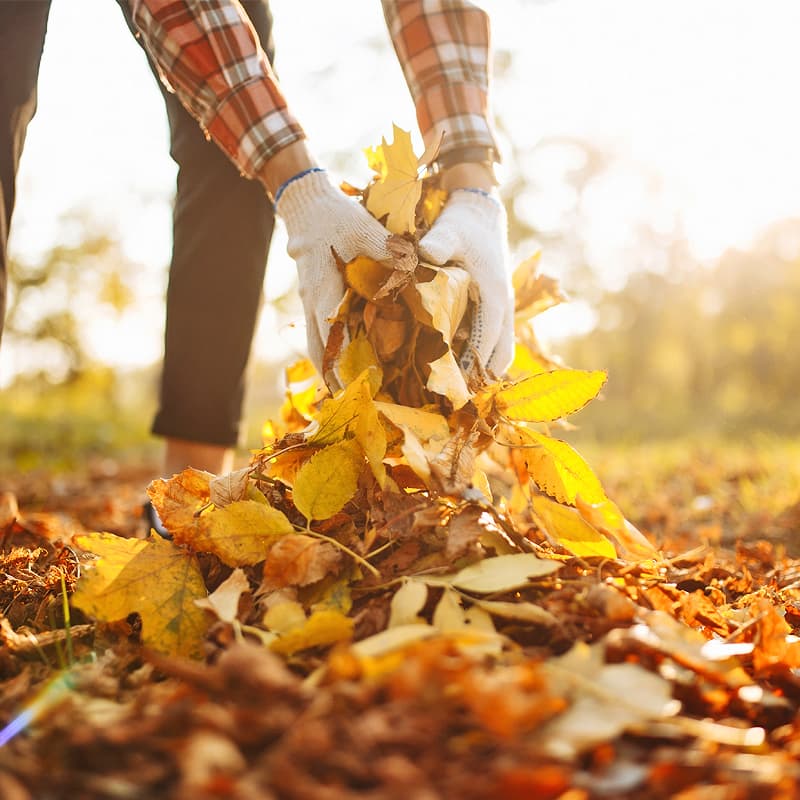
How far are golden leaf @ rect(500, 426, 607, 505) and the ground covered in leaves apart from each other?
17cm

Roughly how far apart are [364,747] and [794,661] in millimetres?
624

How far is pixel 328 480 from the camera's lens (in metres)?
1.13

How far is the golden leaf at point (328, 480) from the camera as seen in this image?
111 cm

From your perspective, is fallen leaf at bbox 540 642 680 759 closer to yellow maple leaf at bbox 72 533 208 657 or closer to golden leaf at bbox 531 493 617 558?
golden leaf at bbox 531 493 617 558

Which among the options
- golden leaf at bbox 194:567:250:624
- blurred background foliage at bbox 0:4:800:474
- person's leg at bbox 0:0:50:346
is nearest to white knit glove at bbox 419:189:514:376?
golden leaf at bbox 194:567:250:624

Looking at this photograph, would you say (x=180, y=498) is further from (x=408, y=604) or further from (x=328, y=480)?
(x=408, y=604)

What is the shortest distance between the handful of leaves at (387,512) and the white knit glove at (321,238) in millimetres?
55

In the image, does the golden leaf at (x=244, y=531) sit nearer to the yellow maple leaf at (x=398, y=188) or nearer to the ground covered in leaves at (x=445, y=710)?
the ground covered in leaves at (x=445, y=710)

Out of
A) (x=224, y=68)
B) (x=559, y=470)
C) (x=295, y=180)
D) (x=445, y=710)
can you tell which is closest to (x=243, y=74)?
(x=224, y=68)

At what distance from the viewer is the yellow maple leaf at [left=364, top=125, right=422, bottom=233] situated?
1.42m

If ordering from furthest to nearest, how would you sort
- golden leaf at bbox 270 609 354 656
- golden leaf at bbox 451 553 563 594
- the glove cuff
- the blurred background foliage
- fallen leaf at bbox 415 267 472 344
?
the blurred background foliage
the glove cuff
fallen leaf at bbox 415 267 472 344
golden leaf at bbox 451 553 563 594
golden leaf at bbox 270 609 354 656

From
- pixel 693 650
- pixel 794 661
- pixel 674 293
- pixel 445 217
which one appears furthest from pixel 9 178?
pixel 674 293

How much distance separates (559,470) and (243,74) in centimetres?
101

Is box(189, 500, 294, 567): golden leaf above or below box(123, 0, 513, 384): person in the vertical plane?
below
